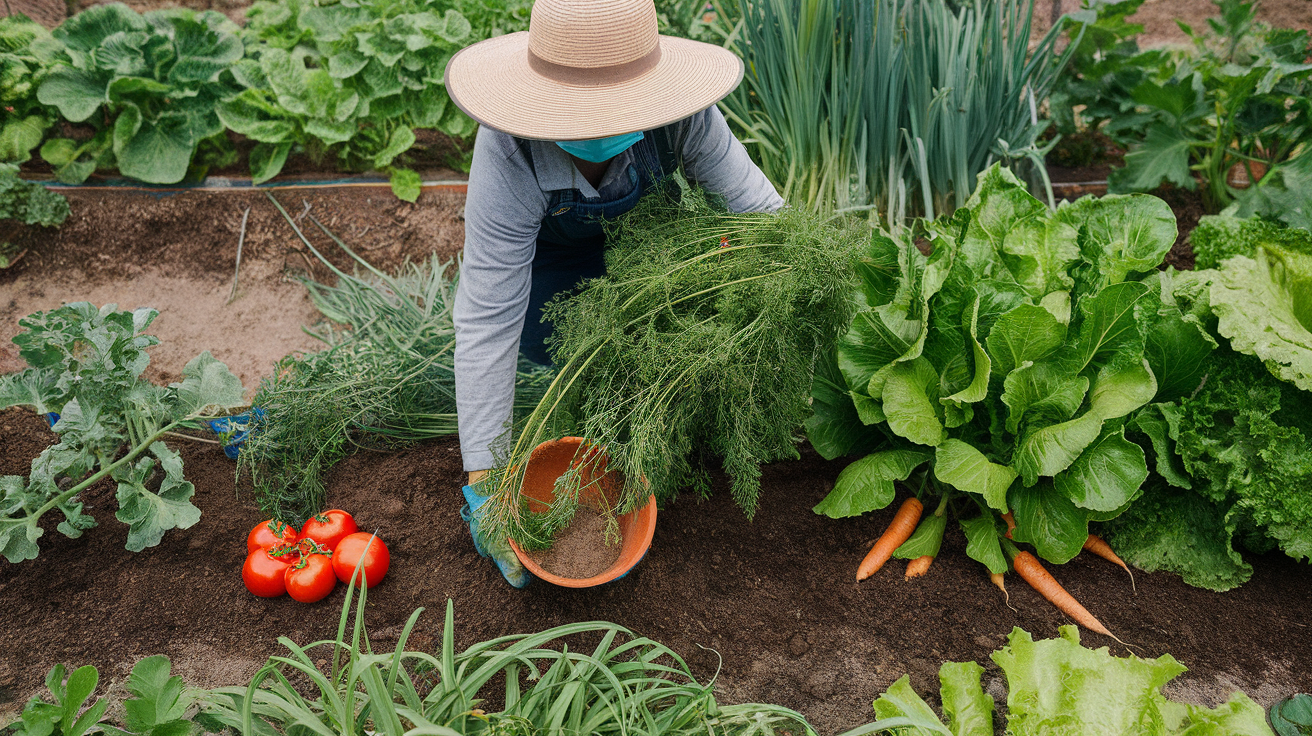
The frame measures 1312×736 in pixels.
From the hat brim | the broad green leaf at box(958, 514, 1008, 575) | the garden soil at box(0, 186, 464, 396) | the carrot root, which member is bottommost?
the garden soil at box(0, 186, 464, 396)

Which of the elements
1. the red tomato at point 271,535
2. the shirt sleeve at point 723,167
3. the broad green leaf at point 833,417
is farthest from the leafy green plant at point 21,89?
the broad green leaf at point 833,417

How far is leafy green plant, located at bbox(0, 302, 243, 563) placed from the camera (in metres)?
1.68

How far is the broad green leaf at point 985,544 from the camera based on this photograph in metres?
1.80

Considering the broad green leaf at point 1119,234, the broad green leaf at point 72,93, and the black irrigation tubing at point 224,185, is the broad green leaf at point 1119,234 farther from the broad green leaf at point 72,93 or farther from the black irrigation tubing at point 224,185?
the broad green leaf at point 72,93

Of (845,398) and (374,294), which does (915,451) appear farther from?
(374,294)

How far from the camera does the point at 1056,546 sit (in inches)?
68.8

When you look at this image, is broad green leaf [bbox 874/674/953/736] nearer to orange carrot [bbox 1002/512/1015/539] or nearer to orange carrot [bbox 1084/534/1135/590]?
orange carrot [bbox 1002/512/1015/539]

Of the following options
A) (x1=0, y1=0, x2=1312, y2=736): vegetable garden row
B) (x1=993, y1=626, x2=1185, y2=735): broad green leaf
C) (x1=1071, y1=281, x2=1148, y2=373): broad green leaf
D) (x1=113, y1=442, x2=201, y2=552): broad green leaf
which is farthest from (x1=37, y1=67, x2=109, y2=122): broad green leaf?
(x1=993, y1=626, x2=1185, y2=735): broad green leaf

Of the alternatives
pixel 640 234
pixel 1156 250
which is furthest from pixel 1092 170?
pixel 640 234

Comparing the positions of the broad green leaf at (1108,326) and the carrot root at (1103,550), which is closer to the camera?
the broad green leaf at (1108,326)

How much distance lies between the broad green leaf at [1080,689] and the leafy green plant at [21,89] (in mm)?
3818

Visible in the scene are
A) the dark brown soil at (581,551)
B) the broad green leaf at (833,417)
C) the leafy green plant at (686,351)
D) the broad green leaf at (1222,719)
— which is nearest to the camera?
the broad green leaf at (1222,719)

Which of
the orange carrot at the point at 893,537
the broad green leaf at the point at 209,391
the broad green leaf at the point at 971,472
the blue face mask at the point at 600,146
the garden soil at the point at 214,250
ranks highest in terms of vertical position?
the blue face mask at the point at 600,146

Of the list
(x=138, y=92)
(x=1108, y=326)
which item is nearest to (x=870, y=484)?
(x=1108, y=326)
